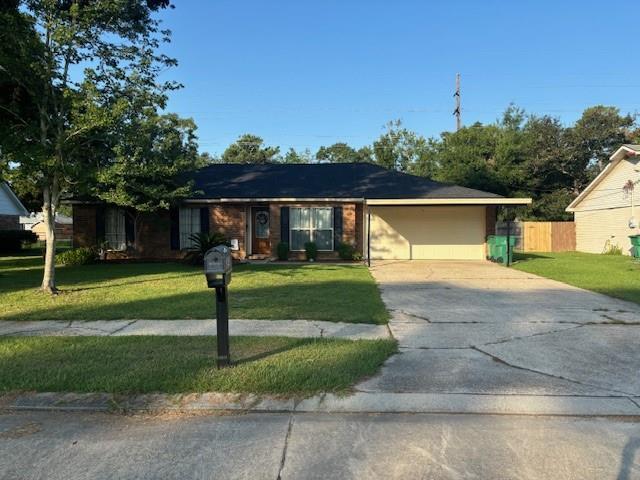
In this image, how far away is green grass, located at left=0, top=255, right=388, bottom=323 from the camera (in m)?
8.34

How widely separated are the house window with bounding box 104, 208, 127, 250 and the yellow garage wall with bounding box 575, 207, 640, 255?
22.4 m

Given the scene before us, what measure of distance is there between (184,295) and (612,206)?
23396mm

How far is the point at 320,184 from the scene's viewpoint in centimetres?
2106

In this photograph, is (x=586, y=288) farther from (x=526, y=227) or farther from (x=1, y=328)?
(x=526, y=227)

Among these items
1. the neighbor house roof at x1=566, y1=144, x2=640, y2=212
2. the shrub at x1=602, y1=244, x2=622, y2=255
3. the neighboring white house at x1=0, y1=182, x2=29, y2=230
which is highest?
the neighbor house roof at x1=566, y1=144, x2=640, y2=212

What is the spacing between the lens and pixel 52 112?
11.1 metres

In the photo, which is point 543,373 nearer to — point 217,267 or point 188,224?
point 217,267

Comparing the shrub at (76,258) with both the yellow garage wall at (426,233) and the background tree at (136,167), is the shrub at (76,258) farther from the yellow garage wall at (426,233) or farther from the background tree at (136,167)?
the yellow garage wall at (426,233)

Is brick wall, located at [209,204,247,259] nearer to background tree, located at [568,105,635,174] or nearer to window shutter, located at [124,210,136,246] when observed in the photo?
window shutter, located at [124,210,136,246]

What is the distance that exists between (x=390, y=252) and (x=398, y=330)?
1368cm

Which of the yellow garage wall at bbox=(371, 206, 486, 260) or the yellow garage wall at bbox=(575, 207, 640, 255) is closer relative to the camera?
the yellow garage wall at bbox=(371, 206, 486, 260)

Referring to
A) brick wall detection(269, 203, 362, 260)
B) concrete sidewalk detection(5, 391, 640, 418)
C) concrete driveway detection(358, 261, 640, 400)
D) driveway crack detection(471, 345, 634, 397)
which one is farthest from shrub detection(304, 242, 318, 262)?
concrete sidewalk detection(5, 391, 640, 418)

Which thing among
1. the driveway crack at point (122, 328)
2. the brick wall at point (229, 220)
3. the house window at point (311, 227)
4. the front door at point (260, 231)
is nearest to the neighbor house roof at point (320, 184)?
the brick wall at point (229, 220)

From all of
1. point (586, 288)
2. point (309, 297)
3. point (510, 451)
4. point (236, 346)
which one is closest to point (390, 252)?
point (586, 288)
